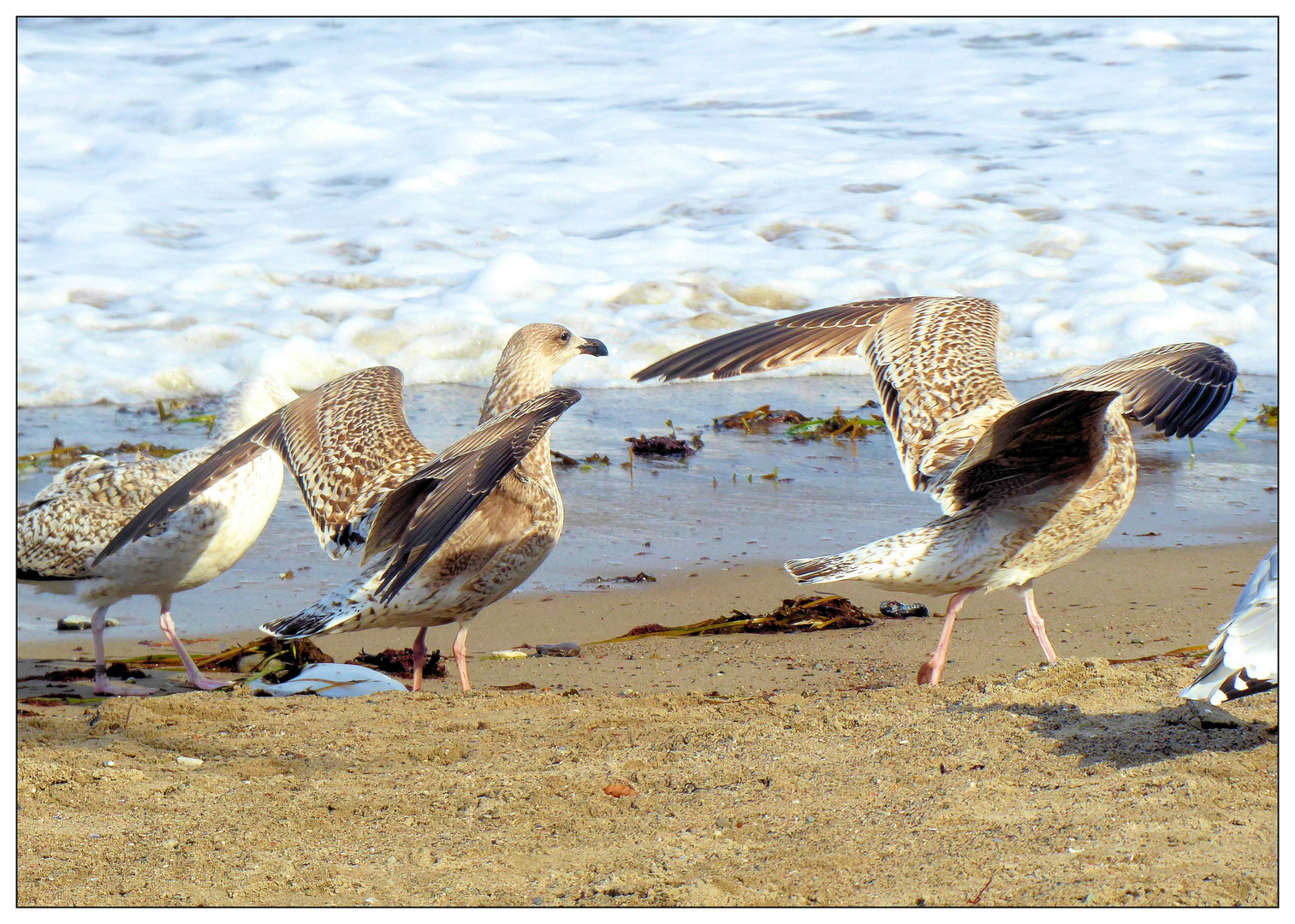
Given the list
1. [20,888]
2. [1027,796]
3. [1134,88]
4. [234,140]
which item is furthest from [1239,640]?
[1134,88]

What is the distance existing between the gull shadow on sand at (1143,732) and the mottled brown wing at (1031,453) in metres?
1.10

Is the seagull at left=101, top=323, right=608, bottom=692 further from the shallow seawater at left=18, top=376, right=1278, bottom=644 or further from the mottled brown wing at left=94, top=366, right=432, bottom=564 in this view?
the shallow seawater at left=18, top=376, right=1278, bottom=644

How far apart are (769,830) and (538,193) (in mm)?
11217

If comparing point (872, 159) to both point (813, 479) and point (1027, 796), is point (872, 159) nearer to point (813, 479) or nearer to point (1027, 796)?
point (813, 479)

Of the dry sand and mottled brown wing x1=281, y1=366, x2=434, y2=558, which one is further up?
mottled brown wing x1=281, y1=366, x2=434, y2=558

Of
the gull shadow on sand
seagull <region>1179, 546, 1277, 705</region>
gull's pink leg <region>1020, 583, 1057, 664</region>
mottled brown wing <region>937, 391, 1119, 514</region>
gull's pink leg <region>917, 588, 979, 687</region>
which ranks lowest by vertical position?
gull's pink leg <region>1020, 583, 1057, 664</region>

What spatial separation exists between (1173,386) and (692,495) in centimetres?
311

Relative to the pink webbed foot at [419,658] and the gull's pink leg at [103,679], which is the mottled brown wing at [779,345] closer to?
the pink webbed foot at [419,658]

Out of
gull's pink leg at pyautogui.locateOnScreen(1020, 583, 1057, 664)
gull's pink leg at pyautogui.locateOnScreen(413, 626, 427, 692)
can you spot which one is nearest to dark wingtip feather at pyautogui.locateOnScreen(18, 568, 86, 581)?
gull's pink leg at pyautogui.locateOnScreen(413, 626, 427, 692)

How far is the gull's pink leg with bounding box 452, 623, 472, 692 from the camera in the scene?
4739 mm

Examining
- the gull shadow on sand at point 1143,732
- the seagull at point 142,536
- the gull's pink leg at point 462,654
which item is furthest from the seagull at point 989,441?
the seagull at point 142,536

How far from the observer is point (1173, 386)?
4477mm

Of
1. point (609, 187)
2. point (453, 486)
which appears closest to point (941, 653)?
point (453, 486)

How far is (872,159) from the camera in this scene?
1431 cm
